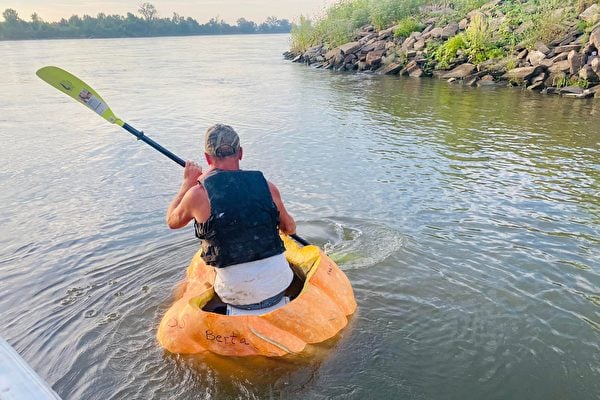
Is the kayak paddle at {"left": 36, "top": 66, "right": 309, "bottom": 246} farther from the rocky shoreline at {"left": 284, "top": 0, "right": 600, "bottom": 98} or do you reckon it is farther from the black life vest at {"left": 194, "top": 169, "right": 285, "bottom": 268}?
the rocky shoreline at {"left": 284, "top": 0, "right": 600, "bottom": 98}

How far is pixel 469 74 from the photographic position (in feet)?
54.6

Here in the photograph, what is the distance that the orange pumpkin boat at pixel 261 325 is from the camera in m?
3.43

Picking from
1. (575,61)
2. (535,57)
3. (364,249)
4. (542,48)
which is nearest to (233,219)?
(364,249)

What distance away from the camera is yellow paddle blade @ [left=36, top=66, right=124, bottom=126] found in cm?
483

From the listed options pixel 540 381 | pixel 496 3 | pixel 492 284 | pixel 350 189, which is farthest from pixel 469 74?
pixel 540 381

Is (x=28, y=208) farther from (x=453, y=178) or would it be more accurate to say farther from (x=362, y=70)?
(x=362, y=70)

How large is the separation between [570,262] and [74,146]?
868 centimetres

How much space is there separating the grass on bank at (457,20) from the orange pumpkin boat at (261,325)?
46.2 feet

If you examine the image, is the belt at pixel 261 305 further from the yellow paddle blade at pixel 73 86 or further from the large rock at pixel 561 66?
the large rock at pixel 561 66

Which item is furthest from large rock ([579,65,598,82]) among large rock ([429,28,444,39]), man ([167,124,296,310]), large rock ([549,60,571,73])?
man ([167,124,296,310])

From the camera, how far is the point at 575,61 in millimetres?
13578

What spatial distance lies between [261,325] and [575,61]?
13406 mm

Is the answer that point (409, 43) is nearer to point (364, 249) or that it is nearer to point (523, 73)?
point (523, 73)

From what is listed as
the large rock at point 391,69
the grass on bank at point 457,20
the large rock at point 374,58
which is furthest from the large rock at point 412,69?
the large rock at point 374,58
